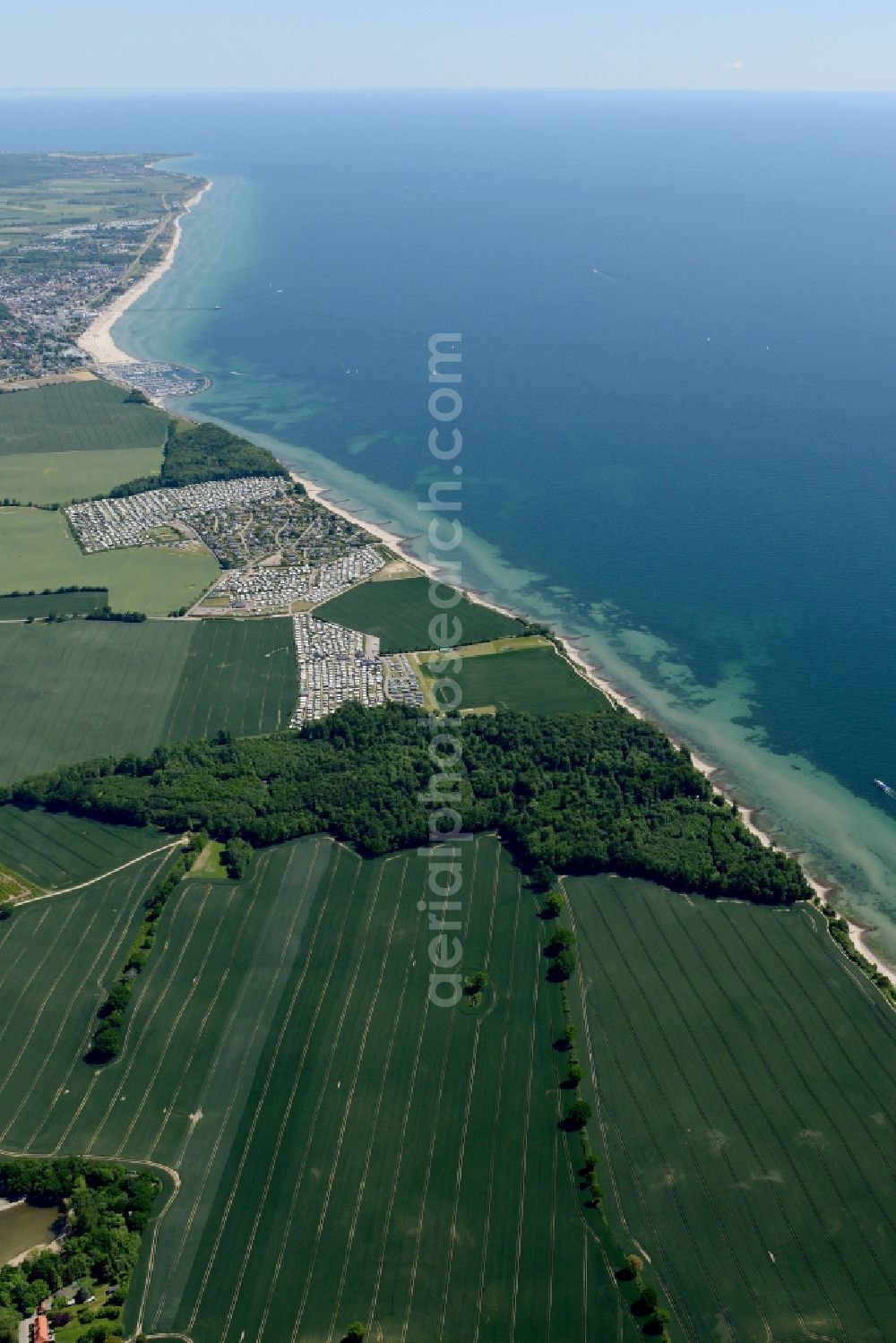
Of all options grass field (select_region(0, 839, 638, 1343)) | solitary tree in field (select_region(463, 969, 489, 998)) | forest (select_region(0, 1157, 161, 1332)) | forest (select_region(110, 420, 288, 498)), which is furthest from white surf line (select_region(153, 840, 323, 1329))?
forest (select_region(110, 420, 288, 498))

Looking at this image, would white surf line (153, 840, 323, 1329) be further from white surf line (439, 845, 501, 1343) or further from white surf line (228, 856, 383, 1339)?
white surf line (439, 845, 501, 1343)

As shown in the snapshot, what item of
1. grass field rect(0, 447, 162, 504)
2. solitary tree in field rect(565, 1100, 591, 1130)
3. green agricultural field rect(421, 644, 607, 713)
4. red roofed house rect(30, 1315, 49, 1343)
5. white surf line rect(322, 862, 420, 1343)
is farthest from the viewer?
grass field rect(0, 447, 162, 504)

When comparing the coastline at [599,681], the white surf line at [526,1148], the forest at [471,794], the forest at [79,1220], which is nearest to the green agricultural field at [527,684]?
the coastline at [599,681]

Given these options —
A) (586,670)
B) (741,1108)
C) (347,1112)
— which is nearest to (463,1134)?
(347,1112)

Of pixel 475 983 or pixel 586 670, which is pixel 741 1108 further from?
pixel 586 670

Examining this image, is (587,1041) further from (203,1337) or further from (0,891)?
(0,891)

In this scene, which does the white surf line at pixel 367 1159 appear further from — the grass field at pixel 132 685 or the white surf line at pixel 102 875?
the grass field at pixel 132 685
